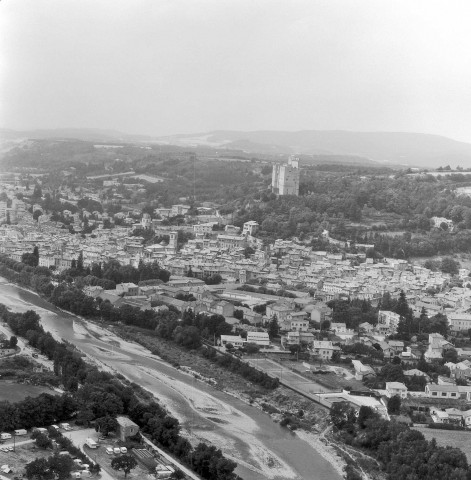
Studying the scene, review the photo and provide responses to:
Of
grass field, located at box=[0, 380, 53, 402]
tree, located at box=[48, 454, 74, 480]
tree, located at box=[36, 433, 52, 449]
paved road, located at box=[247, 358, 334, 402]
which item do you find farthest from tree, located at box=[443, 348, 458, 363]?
tree, located at box=[48, 454, 74, 480]

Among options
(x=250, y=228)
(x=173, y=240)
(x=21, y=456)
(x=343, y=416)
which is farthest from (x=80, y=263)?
(x=21, y=456)

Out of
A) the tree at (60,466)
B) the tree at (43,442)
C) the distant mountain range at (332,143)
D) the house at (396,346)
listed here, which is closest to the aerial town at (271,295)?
the house at (396,346)

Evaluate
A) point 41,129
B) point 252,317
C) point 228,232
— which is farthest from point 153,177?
point 252,317

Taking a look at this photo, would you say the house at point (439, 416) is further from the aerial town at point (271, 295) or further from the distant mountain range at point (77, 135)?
the distant mountain range at point (77, 135)

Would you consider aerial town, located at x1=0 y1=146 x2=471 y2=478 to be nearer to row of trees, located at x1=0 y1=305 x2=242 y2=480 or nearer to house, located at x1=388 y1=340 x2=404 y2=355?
house, located at x1=388 y1=340 x2=404 y2=355

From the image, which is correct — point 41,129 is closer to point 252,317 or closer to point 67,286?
point 67,286
